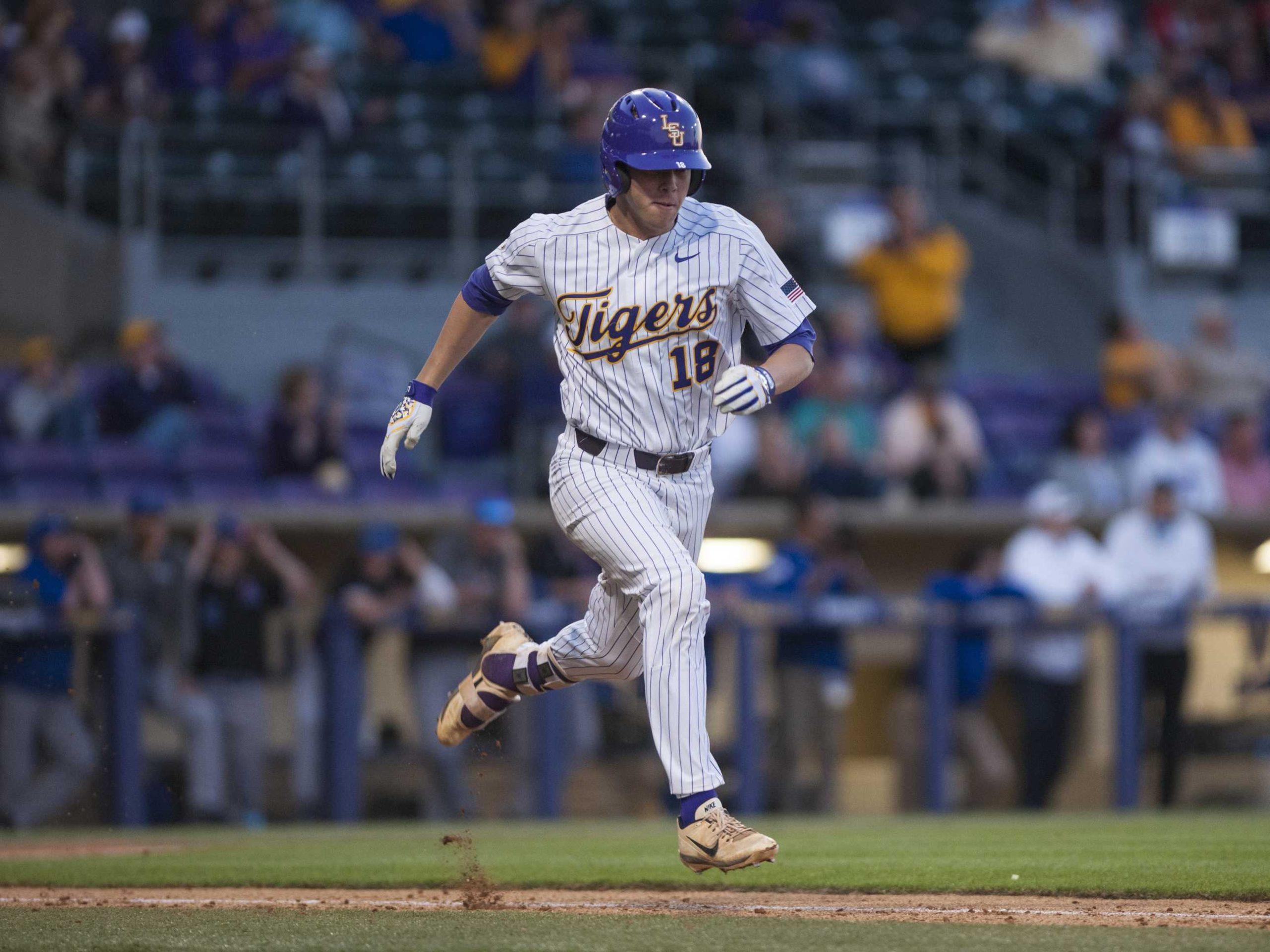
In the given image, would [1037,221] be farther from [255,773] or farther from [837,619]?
[255,773]

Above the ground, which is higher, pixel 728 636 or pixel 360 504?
pixel 360 504

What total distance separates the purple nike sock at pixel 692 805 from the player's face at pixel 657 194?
57.6 inches

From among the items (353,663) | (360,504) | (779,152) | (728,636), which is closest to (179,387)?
(360,504)

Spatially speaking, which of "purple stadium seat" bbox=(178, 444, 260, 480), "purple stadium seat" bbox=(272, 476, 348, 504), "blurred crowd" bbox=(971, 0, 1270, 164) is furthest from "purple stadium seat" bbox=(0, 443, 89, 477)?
"blurred crowd" bbox=(971, 0, 1270, 164)

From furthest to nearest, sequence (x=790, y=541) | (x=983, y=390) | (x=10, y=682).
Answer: (x=983, y=390) < (x=790, y=541) < (x=10, y=682)

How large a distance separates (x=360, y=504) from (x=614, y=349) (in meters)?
5.70

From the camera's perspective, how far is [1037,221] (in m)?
14.3

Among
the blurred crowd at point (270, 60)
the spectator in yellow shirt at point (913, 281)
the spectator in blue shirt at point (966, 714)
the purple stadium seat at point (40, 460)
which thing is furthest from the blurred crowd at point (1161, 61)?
the purple stadium seat at point (40, 460)

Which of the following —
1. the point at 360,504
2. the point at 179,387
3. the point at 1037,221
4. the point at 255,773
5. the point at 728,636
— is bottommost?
Answer: the point at 255,773

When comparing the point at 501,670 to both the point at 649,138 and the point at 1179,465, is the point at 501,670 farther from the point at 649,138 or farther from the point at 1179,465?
the point at 1179,465

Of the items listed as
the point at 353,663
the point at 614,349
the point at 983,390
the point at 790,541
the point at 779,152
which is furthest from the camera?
the point at 779,152

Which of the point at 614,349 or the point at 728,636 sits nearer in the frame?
the point at 614,349

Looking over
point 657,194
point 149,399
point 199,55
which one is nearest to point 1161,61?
point 199,55

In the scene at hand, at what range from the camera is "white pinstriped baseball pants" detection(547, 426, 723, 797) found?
4.79 m
